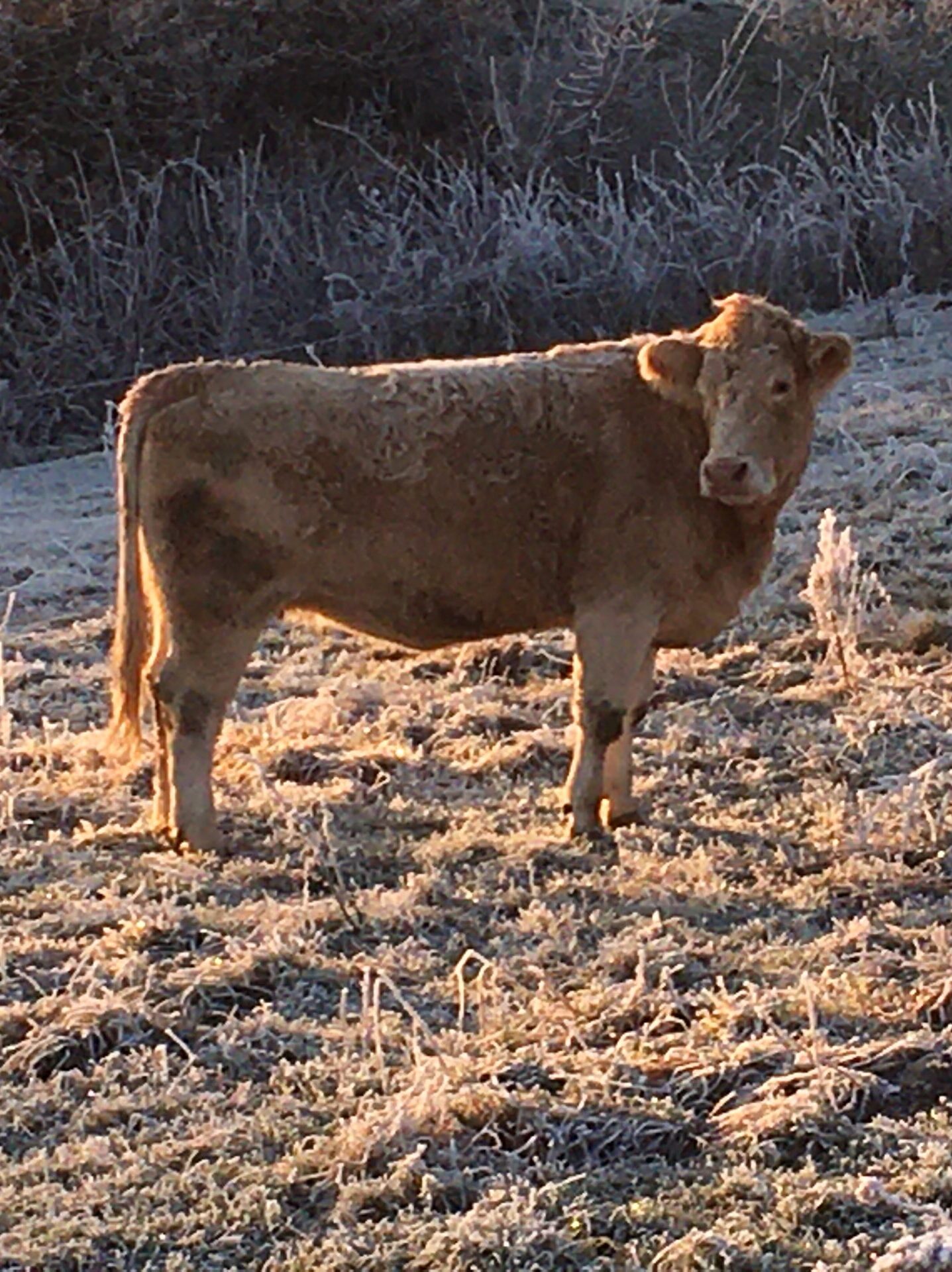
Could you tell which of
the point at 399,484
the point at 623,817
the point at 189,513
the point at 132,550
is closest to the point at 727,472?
the point at 399,484

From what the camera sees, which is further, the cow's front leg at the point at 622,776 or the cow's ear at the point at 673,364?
the cow's front leg at the point at 622,776

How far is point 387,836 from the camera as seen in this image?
209 inches

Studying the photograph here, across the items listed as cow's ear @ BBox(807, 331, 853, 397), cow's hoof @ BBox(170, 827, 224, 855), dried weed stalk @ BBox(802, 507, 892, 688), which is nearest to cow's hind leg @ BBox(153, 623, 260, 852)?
cow's hoof @ BBox(170, 827, 224, 855)

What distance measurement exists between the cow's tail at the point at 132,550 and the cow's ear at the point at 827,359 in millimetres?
1564

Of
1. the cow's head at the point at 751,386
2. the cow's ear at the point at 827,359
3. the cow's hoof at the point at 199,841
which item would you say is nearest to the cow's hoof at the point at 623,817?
the cow's head at the point at 751,386

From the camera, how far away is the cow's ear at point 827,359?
5.13 metres

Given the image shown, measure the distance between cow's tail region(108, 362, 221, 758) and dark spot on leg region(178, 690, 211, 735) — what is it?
0.83 feet

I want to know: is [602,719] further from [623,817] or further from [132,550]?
[132,550]

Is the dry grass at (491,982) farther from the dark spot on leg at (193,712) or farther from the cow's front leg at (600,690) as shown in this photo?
the dark spot on leg at (193,712)

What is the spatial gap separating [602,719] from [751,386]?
Answer: 0.96 meters

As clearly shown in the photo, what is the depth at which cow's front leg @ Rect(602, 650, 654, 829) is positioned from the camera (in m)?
5.36

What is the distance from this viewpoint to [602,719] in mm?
5246

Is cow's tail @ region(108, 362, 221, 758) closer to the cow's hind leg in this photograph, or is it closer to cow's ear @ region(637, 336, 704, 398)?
the cow's hind leg

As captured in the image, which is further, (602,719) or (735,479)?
(602,719)
